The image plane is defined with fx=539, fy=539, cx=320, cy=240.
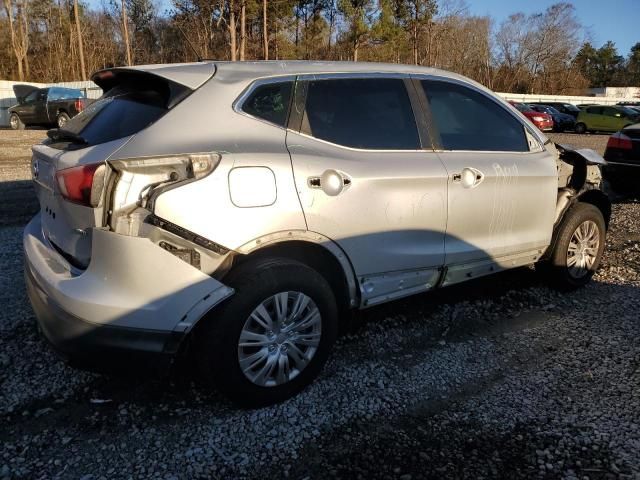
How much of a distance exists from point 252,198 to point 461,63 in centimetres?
6753

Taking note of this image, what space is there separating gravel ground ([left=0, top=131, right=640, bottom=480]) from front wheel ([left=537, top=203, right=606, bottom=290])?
0.51m

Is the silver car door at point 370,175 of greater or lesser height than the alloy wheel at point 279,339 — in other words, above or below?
above

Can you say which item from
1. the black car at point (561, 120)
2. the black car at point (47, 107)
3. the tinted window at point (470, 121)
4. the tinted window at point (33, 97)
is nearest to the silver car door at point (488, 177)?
the tinted window at point (470, 121)

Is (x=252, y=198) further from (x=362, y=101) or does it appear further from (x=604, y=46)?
(x=604, y=46)

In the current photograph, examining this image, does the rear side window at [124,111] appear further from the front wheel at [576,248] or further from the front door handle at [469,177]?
the front wheel at [576,248]

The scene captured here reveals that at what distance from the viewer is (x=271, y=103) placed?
9.36ft

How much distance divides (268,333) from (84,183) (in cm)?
113

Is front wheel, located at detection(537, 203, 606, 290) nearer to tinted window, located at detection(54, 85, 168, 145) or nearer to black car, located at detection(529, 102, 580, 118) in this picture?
tinted window, located at detection(54, 85, 168, 145)

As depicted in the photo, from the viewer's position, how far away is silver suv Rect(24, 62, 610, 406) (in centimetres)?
244

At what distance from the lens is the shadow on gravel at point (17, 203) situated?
659cm

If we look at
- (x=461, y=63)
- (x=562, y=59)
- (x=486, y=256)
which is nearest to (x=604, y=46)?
(x=562, y=59)

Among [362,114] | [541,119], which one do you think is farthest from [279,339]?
[541,119]

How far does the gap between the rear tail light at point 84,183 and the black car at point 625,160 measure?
769cm

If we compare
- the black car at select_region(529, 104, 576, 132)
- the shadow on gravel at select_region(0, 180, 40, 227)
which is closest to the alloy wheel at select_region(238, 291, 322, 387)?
the shadow on gravel at select_region(0, 180, 40, 227)
